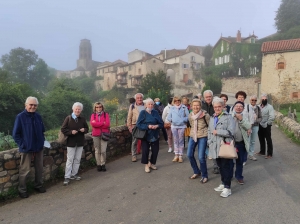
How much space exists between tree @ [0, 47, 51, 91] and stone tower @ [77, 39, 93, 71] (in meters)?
44.0

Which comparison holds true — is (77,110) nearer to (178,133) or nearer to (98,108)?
(98,108)

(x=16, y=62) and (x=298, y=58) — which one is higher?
(x=16, y=62)

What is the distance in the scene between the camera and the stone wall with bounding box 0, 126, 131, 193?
4.47m

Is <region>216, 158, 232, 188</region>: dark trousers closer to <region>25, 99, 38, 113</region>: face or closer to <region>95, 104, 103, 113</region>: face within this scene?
<region>95, 104, 103, 113</region>: face

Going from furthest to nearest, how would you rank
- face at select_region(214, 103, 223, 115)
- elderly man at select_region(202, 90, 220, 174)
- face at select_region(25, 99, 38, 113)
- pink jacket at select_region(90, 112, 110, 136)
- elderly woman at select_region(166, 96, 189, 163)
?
elderly woman at select_region(166, 96, 189, 163) < pink jacket at select_region(90, 112, 110, 136) < elderly man at select_region(202, 90, 220, 174) < face at select_region(25, 99, 38, 113) < face at select_region(214, 103, 223, 115)

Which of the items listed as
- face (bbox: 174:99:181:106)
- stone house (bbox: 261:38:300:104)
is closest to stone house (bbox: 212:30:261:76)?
stone house (bbox: 261:38:300:104)

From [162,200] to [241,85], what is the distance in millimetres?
38041

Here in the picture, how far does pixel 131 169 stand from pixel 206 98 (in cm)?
252

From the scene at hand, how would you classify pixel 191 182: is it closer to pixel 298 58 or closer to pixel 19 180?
pixel 19 180

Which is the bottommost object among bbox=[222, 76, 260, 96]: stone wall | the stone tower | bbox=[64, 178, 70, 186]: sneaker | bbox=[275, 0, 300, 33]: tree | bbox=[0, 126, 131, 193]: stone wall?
bbox=[64, 178, 70, 186]: sneaker

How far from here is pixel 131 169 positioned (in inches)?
241

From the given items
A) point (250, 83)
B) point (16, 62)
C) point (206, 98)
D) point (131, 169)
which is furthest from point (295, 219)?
point (16, 62)

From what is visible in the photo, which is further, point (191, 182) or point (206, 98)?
point (206, 98)

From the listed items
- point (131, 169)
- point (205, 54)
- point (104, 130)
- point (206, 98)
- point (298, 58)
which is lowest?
point (131, 169)
